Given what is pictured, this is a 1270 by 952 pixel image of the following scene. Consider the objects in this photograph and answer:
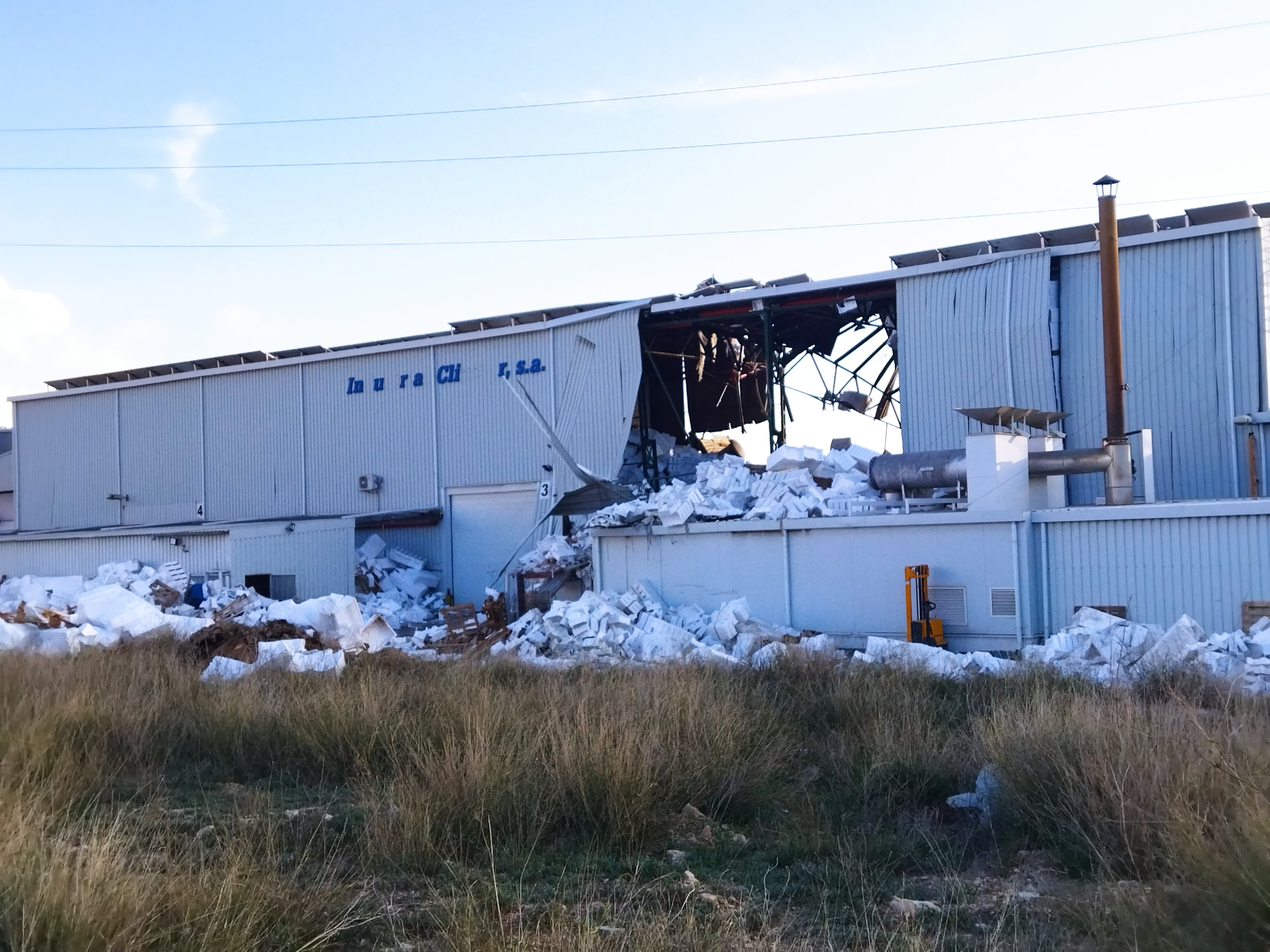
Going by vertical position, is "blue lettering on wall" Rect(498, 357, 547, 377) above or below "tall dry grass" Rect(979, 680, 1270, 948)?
above

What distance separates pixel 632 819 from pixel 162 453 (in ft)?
130

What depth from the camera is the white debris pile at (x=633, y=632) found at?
2078 centimetres

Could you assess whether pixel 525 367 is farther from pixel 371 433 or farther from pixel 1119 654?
pixel 1119 654

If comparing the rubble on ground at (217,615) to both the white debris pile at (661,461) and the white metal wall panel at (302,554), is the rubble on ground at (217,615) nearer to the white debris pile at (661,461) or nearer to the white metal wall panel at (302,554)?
the white metal wall panel at (302,554)

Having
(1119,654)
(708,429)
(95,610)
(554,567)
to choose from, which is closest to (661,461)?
(708,429)

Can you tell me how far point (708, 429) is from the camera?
3906cm

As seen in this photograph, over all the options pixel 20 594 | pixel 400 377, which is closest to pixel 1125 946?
pixel 20 594

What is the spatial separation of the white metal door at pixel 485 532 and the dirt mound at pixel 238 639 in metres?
13.3

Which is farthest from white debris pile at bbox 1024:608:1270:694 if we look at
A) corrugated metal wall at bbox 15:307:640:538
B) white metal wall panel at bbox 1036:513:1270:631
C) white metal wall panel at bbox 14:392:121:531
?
white metal wall panel at bbox 14:392:121:531

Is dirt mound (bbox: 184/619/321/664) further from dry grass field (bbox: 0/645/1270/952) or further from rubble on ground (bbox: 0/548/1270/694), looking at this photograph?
dry grass field (bbox: 0/645/1270/952)

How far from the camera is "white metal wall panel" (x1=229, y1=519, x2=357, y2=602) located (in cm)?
3083

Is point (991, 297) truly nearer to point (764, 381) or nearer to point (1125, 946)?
point (764, 381)

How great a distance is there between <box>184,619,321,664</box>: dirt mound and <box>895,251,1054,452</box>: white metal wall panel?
15144 mm

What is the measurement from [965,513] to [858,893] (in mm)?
14800
